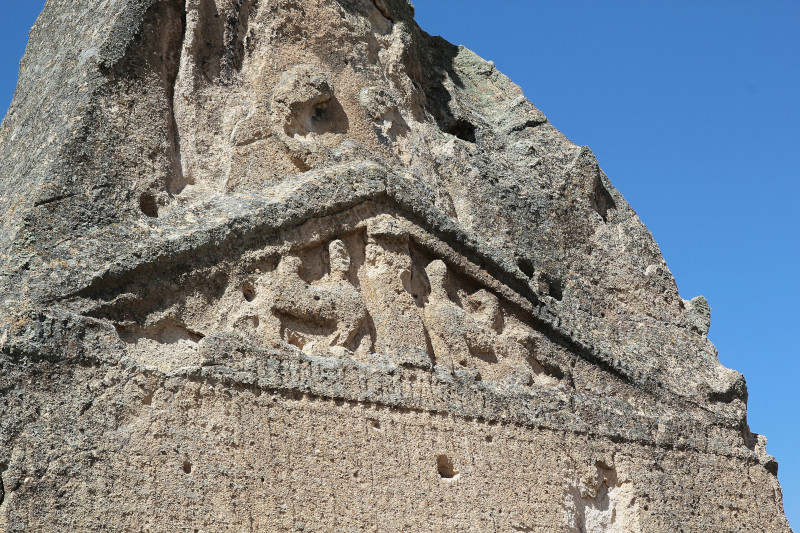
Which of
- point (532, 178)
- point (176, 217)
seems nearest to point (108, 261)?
point (176, 217)

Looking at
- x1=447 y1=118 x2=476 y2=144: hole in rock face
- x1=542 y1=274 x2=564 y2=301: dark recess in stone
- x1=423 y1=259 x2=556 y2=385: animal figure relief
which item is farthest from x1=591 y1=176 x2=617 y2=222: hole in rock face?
x1=423 y1=259 x2=556 y2=385: animal figure relief

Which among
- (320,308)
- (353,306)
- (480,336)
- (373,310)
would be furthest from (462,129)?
(320,308)

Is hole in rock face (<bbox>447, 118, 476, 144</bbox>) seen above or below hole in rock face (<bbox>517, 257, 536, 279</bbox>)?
above

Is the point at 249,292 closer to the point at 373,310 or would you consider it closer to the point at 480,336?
the point at 373,310

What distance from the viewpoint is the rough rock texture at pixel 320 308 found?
7020 mm

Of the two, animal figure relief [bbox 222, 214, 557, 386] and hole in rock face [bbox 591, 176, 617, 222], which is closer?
animal figure relief [bbox 222, 214, 557, 386]

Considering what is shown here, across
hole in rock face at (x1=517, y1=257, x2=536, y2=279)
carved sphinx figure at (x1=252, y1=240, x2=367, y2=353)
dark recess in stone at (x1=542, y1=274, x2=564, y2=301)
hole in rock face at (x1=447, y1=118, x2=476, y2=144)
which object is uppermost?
hole in rock face at (x1=447, y1=118, x2=476, y2=144)

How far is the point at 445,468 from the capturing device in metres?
8.00

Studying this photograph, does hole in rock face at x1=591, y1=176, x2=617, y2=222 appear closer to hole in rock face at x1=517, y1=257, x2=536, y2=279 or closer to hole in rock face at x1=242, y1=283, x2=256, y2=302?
hole in rock face at x1=517, y1=257, x2=536, y2=279

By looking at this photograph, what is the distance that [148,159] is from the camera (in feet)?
27.6

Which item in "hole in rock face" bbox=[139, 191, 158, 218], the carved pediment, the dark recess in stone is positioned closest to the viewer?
the carved pediment

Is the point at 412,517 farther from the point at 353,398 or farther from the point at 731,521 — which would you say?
the point at 731,521

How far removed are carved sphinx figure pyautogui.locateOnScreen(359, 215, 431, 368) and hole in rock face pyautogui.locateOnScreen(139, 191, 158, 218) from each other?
1.75m

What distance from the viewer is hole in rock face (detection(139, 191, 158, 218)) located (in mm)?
8211
